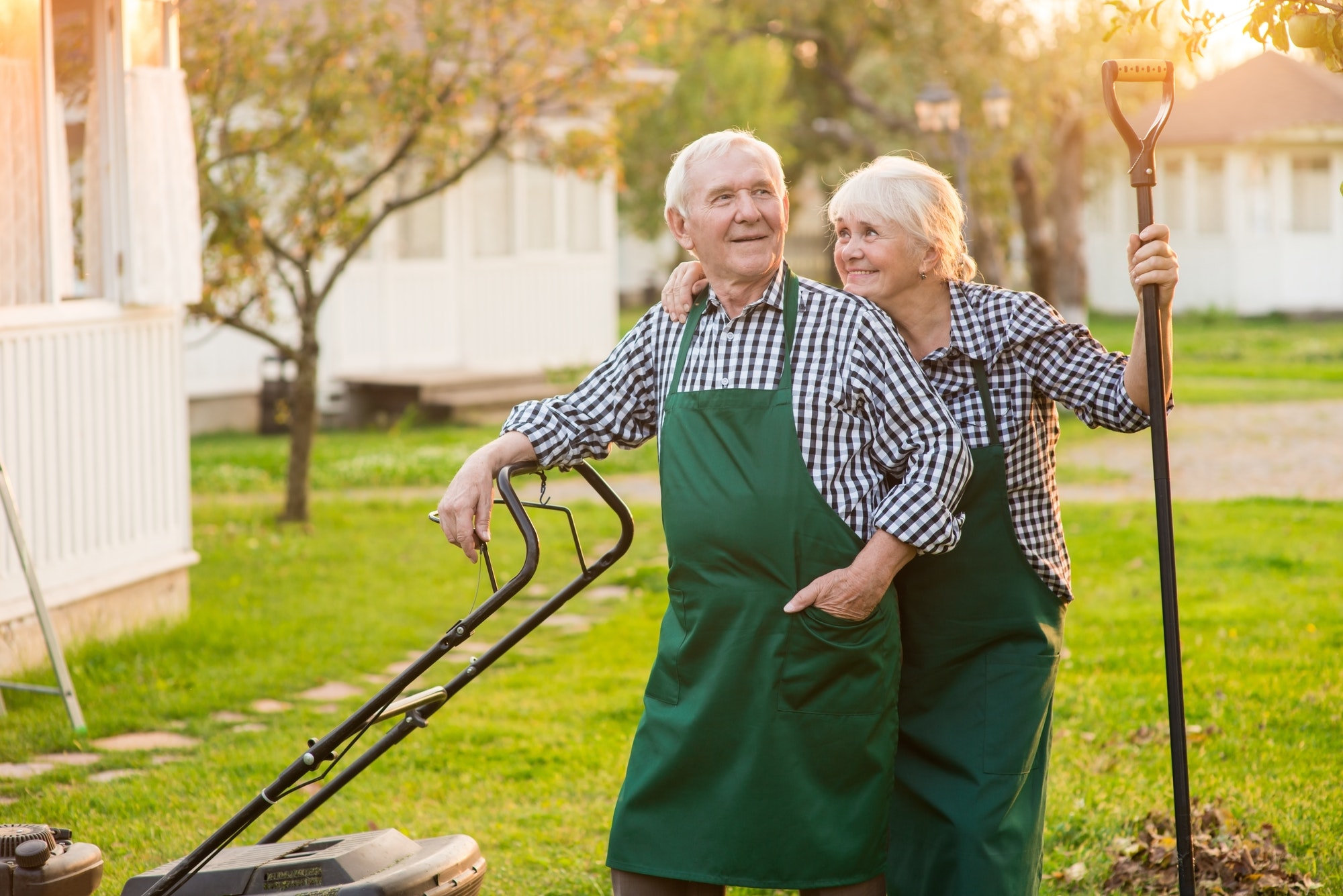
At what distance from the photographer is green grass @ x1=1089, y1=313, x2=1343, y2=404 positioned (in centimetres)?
1820

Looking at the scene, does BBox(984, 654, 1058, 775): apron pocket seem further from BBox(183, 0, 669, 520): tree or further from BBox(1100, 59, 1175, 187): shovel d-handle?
BBox(183, 0, 669, 520): tree

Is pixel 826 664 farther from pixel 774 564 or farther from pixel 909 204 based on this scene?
pixel 909 204

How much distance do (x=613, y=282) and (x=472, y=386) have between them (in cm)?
294

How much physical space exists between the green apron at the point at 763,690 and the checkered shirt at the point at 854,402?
0.04 meters

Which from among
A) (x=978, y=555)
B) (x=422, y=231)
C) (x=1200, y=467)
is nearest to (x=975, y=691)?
(x=978, y=555)

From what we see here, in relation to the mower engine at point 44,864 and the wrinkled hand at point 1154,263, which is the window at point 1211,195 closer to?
the wrinkled hand at point 1154,263

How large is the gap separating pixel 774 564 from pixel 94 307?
4933 mm

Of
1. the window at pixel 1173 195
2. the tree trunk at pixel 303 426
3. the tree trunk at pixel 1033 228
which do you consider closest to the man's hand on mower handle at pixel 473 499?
the tree trunk at pixel 303 426

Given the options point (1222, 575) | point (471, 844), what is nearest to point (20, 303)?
point (471, 844)

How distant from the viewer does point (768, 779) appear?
289 cm

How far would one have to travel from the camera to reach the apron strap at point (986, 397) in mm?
3117

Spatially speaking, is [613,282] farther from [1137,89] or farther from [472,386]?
[1137,89]

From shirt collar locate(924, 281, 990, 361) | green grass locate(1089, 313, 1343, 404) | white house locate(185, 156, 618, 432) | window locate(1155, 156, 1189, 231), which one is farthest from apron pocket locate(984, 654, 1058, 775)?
window locate(1155, 156, 1189, 231)

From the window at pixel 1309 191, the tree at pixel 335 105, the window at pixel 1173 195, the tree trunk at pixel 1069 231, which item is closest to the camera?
the tree at pixel 335 105
